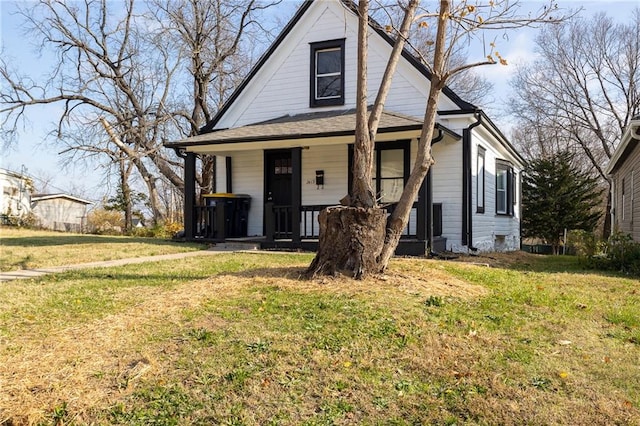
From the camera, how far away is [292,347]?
3947 mm

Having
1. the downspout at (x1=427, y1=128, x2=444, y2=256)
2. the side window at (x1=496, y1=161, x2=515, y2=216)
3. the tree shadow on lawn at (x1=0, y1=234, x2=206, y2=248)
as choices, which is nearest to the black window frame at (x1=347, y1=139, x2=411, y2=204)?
the downspout at (x1=427, y1=128, x2=444, y2=256)

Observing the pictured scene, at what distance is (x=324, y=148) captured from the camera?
43.7ft

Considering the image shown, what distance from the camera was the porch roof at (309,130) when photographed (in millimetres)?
10602

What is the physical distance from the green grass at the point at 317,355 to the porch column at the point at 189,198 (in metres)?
6.95

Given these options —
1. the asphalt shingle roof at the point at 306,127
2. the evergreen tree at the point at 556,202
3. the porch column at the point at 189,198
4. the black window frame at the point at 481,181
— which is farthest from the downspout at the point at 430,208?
the evergreen tree at the point at 556,202

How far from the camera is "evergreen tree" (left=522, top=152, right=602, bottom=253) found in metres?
24.1

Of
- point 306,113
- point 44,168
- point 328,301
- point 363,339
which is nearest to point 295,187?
point 306,113

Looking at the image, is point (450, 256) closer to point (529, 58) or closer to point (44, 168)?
point (529, 58)

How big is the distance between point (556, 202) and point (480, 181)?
516 inches

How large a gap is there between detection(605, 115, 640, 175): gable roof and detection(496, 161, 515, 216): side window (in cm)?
317

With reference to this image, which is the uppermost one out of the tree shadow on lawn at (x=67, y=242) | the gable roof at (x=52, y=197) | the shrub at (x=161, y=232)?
the gable roof at (x=52, y=197)

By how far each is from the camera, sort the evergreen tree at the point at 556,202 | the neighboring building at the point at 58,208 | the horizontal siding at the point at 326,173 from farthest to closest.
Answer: the neighboring building at the point at 58,208, the evergreen tree at the point at 556,202, the horizontal siding at the point at 326,173

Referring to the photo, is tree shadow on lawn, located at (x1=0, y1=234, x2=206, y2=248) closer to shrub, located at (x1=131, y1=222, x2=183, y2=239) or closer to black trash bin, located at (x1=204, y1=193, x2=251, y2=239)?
black trash bin, located at (x1=204, y1=193, x2=251, y2=239)

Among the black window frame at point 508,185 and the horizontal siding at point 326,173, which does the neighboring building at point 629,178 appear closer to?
the black window frame at point 508,185
